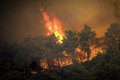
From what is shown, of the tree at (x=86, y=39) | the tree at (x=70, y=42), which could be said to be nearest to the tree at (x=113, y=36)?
the tree at (x=86, y=39)

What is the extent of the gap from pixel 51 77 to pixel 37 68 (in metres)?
13.3

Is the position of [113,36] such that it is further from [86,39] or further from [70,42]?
[70,42]

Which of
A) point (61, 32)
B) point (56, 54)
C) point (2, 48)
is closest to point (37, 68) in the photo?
point (56, 54)

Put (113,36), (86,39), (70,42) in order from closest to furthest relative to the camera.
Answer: (86,39)
(113,36)
(70,42)

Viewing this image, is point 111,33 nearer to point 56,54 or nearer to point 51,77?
point 56,54

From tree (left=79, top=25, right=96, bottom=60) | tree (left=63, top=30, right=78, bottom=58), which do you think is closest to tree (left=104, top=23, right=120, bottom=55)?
tree (left=79, top=25, right=96, bottom=60)

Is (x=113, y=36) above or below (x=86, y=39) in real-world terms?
above

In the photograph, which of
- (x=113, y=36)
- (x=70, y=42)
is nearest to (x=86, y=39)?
(x=70, y=42)

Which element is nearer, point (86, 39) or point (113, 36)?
point (86, 39)

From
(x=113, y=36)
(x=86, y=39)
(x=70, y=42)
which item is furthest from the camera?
(x=70, y=42)

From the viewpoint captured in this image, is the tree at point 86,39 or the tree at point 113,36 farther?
the tree at point 86,39

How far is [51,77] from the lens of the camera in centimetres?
4472

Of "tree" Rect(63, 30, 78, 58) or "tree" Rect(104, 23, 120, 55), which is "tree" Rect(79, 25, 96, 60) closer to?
"tree" Rect(63, 30, 78, 58)

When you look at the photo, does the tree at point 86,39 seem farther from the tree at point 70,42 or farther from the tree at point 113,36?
the tree at point 113,36
